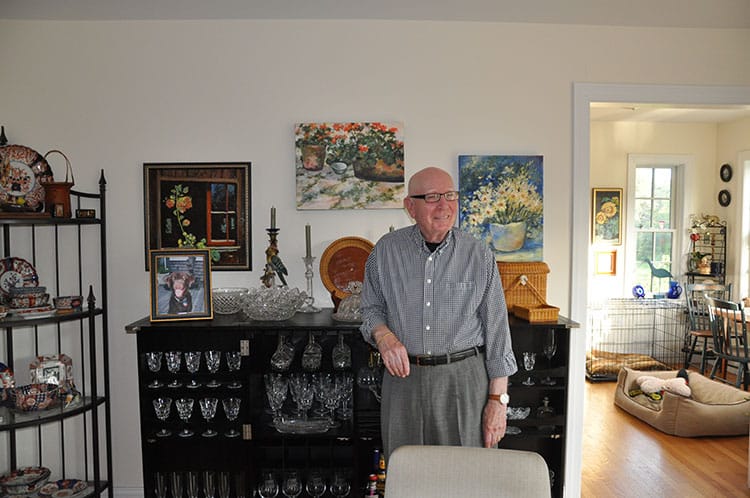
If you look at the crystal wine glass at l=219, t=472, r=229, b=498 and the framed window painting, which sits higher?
the framed window painting

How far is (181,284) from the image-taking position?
8.81ft

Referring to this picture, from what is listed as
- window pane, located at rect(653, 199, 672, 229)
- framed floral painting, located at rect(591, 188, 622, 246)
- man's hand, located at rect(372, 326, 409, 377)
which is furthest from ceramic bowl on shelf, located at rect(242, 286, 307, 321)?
window pane, located at rect(653, 199, 672, 229)

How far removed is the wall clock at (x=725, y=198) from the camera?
6227 mm

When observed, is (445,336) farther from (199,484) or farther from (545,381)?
(199,484)

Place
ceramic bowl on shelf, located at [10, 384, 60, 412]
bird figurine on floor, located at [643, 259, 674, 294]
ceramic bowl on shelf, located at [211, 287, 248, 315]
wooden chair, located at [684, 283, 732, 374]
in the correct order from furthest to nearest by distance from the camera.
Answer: bird figurine on floor, located at [643, 259, 674, 294]
wooden chair, located at [684, 283, 732, 374]
ceramic bowl on shelf, located at [211, 287, 248, 315]
ceramic bowl on shelf, located at [10, 384, 60, 412]

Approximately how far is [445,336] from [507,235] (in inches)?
43.6

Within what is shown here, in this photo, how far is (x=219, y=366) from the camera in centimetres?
274

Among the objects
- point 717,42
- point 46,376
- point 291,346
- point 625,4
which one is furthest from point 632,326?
point 46,376

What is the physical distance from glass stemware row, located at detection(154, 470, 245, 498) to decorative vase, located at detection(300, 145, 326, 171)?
1.57 metres

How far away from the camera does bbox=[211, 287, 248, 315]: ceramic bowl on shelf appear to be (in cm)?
280

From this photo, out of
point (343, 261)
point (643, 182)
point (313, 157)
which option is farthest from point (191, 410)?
point (643, 182)

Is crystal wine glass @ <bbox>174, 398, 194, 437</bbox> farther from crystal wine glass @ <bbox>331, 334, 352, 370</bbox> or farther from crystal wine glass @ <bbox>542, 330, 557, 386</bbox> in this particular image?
crystal wine glass @ <bbox>542, 330, 557, 386</bbox>

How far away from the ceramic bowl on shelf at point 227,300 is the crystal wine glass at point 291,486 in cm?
86

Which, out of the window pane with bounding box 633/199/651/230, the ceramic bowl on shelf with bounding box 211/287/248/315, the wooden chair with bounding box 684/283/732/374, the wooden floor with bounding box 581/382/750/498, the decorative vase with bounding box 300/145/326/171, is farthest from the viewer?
the window pane with bounding box 633/199/651/230
